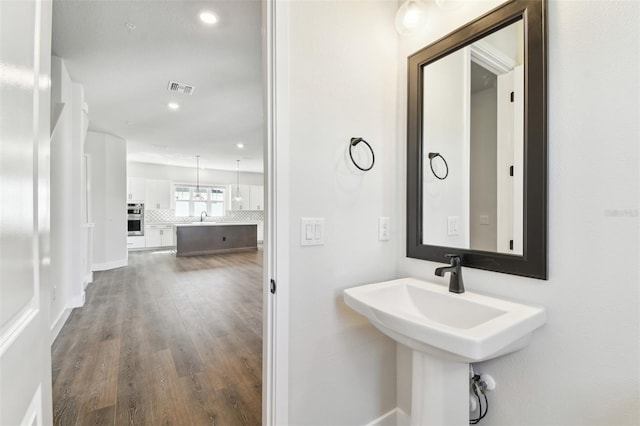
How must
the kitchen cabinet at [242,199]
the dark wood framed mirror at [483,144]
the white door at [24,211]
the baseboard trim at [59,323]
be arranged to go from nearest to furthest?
the white door at [24,211] < the dark wood framed mirror at [483,144] < the baseboard trim at [59,323] < the kitchen cabinet at [242,199]

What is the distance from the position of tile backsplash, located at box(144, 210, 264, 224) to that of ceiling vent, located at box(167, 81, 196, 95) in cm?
601

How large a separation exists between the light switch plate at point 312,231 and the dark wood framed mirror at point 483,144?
52cm

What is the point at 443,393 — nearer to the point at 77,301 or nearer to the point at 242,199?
the point at 77,301

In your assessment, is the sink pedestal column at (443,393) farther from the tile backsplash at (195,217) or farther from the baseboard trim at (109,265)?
the tile backsplash at (195,217)

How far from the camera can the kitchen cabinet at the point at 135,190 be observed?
7971mm

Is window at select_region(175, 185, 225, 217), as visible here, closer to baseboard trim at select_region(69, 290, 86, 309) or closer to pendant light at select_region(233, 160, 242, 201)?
pendant light at select_region(233, 160, 242, 201)

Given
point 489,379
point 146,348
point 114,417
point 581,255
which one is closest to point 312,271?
point 489,379

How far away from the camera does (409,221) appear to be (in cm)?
152

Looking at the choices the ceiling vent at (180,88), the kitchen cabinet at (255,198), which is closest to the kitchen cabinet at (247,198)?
the kitchen cabinet at (255,198)

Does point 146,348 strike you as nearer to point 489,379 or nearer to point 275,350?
point 275,350

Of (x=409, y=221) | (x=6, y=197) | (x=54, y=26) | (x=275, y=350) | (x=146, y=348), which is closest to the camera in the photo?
(x=6, y=197)

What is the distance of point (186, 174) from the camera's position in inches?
363

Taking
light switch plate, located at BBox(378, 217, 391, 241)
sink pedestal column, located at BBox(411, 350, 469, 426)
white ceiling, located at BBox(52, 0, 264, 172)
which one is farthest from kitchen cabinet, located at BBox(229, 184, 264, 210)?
sink pedestal column, located at BBox(411, 350, 469, 426)

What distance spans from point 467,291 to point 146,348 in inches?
105
